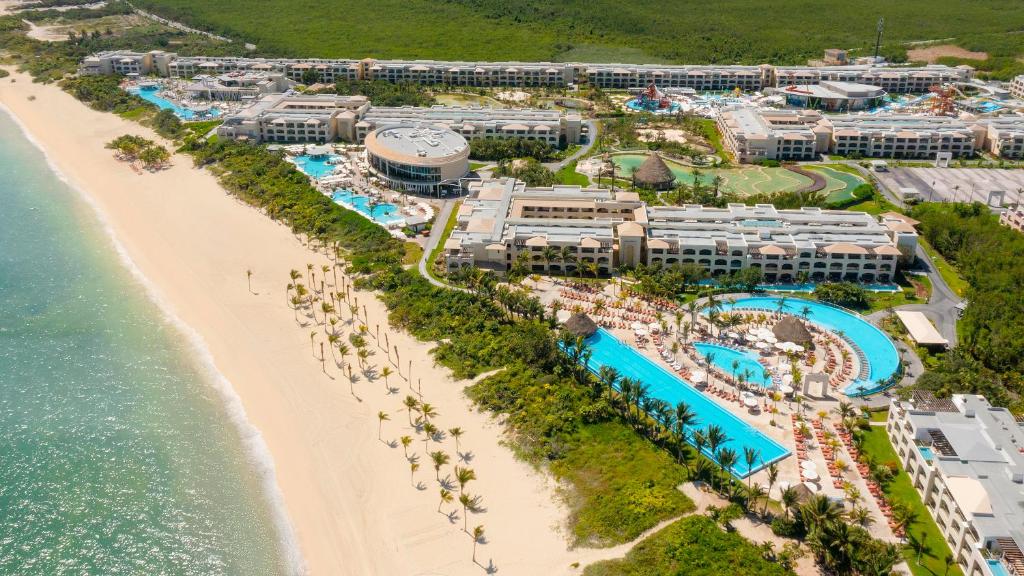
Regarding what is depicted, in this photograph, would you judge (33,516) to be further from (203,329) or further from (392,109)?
(392,109)

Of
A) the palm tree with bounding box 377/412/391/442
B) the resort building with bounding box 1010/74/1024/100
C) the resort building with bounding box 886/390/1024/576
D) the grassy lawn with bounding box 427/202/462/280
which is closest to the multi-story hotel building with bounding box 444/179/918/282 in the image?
the grassy lawn with bounding box 427/202/462/280

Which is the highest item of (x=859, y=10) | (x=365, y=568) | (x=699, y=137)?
(x=859, y=10)

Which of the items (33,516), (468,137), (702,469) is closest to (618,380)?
(702,469)

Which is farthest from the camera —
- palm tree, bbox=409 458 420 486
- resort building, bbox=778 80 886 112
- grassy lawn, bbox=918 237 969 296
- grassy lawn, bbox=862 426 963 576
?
resort building, bbox=778 80 886 112

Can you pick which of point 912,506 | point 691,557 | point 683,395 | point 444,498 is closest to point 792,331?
point 683,395

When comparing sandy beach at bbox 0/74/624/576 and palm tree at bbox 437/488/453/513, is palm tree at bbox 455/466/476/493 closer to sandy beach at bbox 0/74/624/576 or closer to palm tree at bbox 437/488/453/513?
sandy beach at bbox 0/74/624/576

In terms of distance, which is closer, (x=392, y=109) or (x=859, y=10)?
(x=392, y=109)
